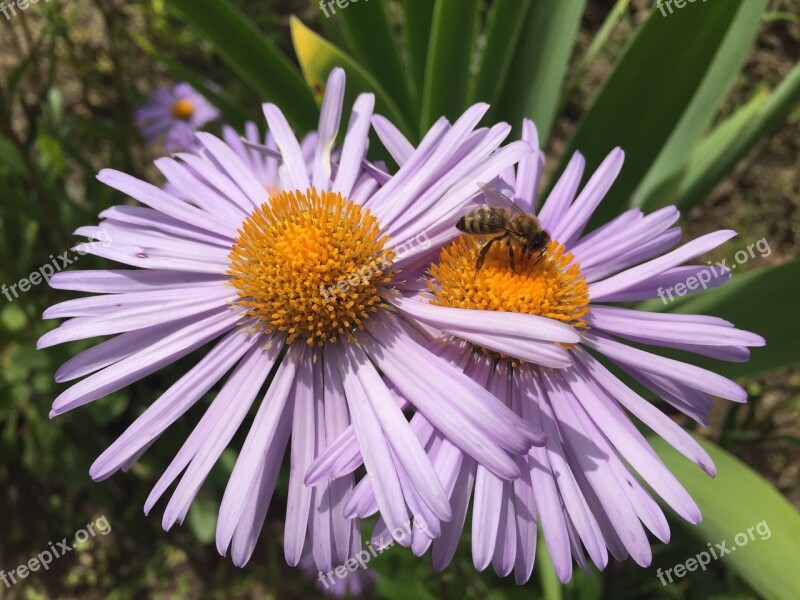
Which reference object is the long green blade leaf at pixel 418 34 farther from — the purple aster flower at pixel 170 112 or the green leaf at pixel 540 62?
the purple aster flower at pixel 170 112

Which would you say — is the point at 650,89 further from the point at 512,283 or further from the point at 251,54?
the point at 251,54

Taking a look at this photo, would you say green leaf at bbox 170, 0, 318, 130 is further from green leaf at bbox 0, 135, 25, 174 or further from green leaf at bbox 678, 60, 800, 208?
green leaf at bbox 678, 60, 800, 208

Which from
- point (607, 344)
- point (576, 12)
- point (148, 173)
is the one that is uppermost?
point (148, 173)

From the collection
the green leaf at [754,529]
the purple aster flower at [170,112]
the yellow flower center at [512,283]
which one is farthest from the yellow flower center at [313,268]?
the purple aster flower at [170,112]

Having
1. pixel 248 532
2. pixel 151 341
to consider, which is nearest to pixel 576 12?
pixel 151 341

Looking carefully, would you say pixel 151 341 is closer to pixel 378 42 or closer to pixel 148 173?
pixel 378 42

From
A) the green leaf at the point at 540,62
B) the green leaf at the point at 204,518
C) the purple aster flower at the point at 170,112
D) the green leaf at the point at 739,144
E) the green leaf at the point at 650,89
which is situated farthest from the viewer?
the purple aster flower at the point at 170,112
